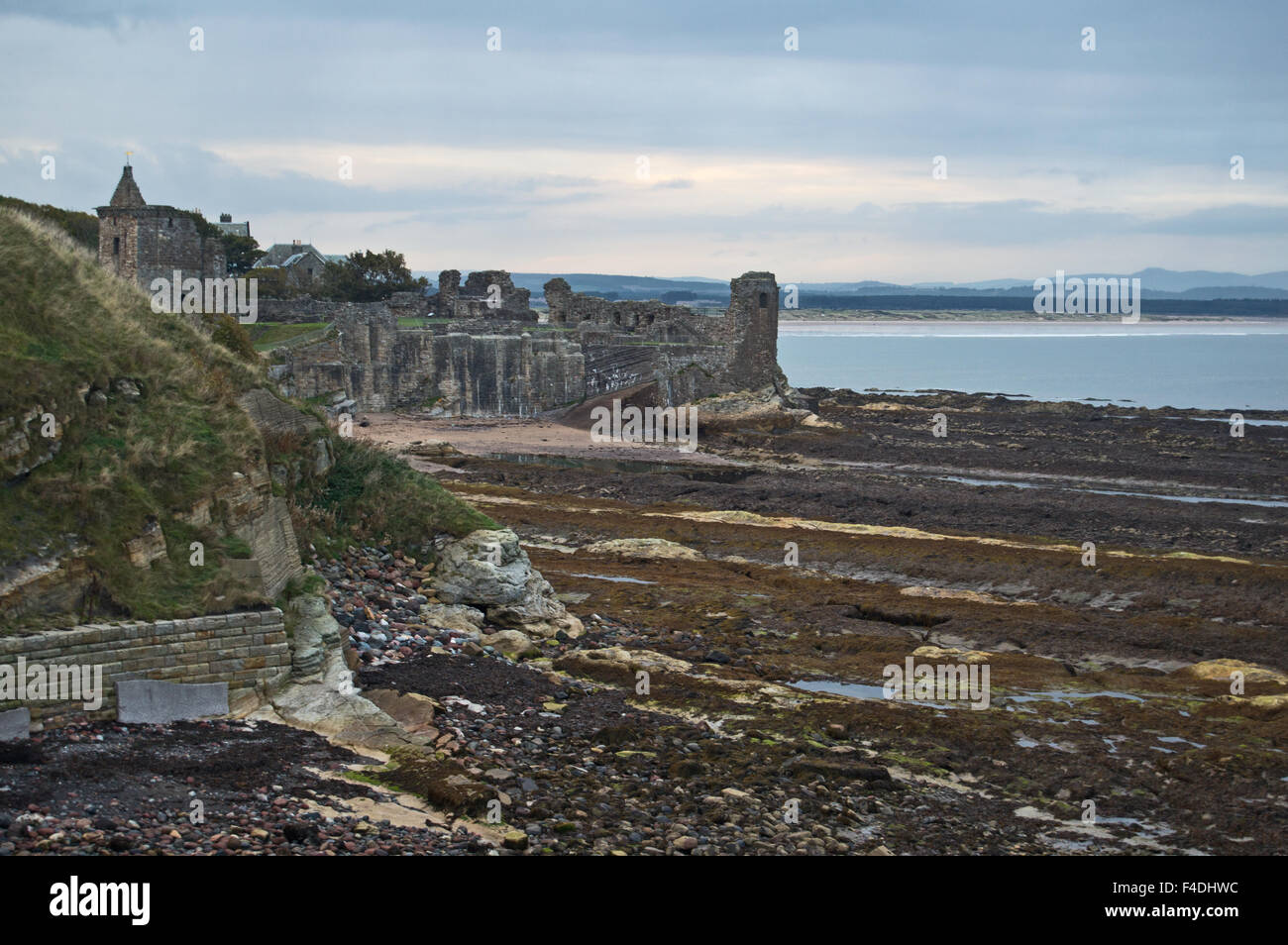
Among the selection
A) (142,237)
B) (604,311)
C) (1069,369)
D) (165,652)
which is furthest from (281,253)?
(1069,369)

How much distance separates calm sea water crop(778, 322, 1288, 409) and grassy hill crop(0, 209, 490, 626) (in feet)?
206

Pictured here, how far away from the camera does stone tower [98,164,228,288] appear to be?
124 ft

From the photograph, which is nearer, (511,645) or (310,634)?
(310,634)

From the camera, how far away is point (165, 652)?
40.0 feet

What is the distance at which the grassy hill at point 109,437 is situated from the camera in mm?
12266

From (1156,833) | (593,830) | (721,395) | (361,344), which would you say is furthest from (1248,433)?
(593,830)

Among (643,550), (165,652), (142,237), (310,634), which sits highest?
(142,237)

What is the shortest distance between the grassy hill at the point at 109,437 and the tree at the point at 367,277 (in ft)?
148

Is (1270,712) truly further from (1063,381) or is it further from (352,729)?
(1063,381)

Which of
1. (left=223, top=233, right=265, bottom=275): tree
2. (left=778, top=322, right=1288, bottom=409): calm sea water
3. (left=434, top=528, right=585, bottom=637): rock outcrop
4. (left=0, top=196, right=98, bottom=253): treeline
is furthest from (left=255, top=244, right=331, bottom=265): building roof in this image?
(left=434, top=528, right=585, bottom=637): rock outcrop

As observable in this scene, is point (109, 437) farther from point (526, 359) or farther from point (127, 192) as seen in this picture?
point (526, 359)

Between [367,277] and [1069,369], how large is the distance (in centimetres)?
7637

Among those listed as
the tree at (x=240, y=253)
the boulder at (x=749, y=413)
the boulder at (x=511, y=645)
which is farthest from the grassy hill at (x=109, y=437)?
the tree at (x=240, y=253)

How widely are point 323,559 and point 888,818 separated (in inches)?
335
